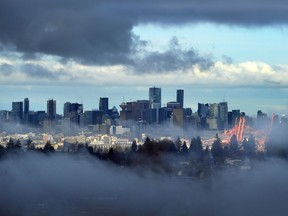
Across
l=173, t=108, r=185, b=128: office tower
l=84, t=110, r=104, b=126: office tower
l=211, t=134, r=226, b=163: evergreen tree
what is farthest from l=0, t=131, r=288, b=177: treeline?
l=84, t=110, r=104, b=126: office tower

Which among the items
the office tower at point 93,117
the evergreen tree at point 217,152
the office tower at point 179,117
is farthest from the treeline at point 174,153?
the office tower at point 93,117

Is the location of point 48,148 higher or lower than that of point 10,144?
lower

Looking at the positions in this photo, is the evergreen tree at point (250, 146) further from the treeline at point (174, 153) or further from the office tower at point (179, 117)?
the office tower at point (179, 117)

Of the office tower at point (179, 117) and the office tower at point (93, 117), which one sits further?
the office tower at point (93, 117)

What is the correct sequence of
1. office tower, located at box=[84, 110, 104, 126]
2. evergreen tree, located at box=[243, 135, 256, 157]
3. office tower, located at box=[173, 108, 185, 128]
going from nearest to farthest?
evergreen tree, located at box=[243, 135, 256, 157] < office tower, located at box=[173, 108, 185, 128] < office tower, located at box=[84, 110, 104, 126]

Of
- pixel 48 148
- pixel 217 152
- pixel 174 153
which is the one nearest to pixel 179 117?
pixel 217 152

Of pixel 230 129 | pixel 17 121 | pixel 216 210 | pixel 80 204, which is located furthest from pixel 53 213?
pixel 230 129

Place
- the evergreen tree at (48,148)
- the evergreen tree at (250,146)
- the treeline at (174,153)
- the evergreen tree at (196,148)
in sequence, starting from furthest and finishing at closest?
the evergreen tree at (250,146), the evergreen tree at (196,148), the evergreen tree at (48,148), the treeline at (174,153)

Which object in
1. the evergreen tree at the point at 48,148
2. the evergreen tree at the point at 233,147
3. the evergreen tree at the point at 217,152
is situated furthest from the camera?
the evergreen tree at the point at 233,147

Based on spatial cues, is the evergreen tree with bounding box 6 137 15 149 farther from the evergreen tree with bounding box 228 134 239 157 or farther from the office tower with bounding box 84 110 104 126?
the office tower with bounding box 84 110 104 126

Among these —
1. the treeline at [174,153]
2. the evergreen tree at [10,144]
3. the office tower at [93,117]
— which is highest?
the office tower at [93,117]

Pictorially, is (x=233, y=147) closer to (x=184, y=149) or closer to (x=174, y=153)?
(x=184, y=149)
